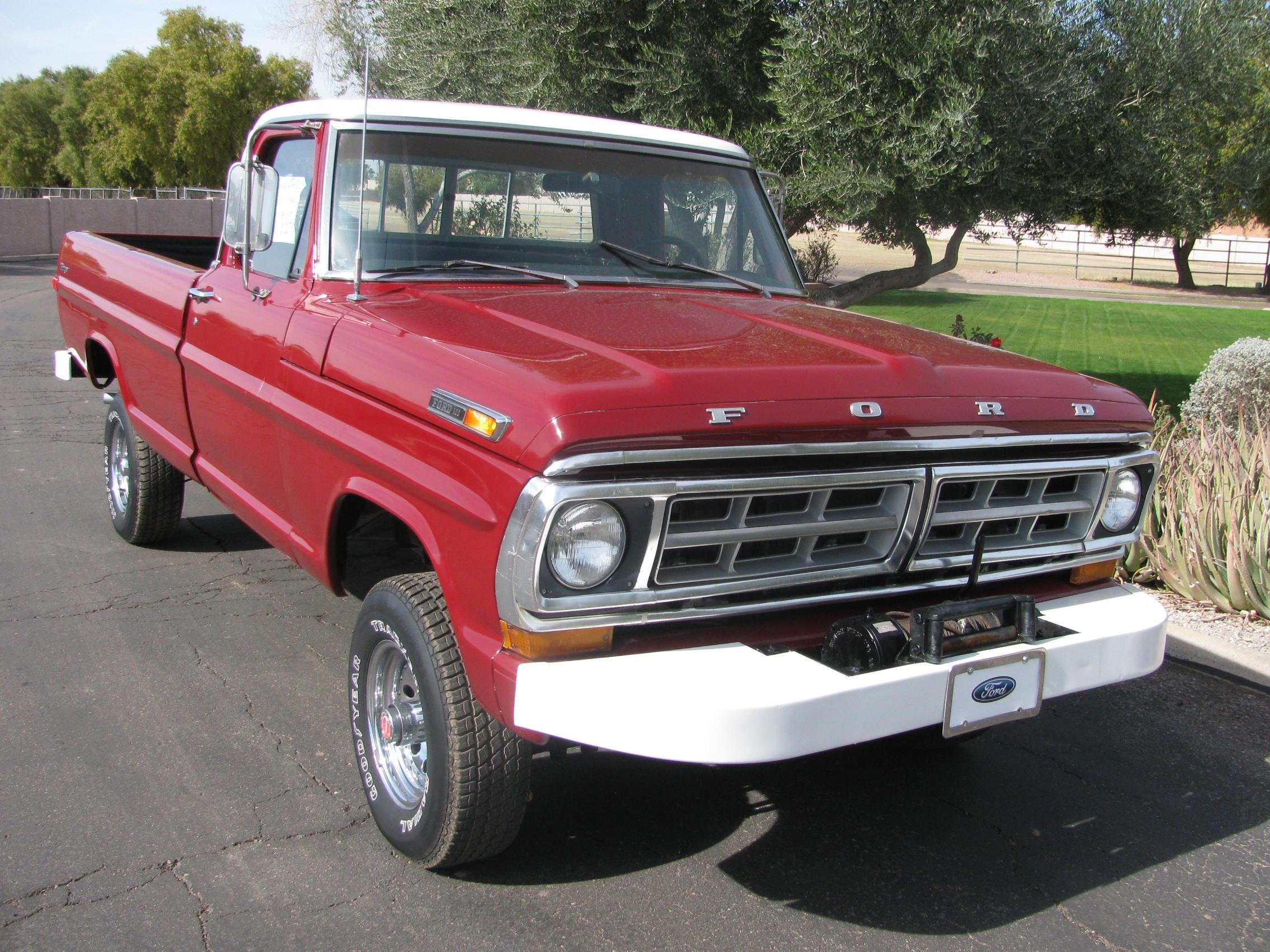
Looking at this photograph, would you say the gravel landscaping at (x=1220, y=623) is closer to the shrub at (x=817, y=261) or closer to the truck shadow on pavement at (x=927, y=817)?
the truck shadow on pavement at (x=927, y=817)

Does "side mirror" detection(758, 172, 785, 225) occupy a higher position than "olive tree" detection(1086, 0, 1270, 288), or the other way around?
"olive tree" detection(1086, 0, 1270, 288)

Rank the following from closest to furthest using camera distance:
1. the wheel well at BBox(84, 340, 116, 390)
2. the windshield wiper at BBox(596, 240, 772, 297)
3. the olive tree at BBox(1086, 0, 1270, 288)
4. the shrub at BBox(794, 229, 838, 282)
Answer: the windshield wiper at BBox(596, 240, 772, 297)
the wheel well at BBox(84, 340, 116, 390)
the olive tree at BBox(1086, 0, 1270, 288)
the shrub at BBox(794, 229, 838, 282)

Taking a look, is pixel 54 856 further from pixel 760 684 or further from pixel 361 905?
pixel 760 684

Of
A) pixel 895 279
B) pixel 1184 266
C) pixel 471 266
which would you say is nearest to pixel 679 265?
pixel 471 266

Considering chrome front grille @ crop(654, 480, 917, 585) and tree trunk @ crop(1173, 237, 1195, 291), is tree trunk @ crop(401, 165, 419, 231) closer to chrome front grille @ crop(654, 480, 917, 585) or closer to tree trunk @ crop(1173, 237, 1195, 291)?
chrome front grille @ crop(654, 480, 917, 585)

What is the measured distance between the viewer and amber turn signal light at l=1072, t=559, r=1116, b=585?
11.5ft

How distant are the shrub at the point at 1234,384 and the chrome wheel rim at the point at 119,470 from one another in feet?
20.2

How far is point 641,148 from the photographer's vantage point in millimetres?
4340

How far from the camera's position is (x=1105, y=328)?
18734mm

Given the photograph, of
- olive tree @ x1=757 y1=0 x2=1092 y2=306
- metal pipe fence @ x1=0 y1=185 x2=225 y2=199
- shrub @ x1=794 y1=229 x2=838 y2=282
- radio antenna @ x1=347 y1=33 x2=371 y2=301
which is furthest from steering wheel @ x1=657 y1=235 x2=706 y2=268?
metal pipe fence @ x1=0 y1=185 x2=225 y2=199

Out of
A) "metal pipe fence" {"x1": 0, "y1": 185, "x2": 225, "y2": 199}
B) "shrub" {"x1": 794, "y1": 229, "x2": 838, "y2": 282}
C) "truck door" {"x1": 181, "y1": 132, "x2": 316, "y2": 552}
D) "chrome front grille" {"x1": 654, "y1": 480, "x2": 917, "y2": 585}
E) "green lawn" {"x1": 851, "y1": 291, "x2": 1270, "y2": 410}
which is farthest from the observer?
"metal pipe fence" {"x1": 0, "y1": 185, "x2": 225, "y2": 199}

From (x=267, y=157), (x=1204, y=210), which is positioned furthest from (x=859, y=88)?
(x=267, y=157)

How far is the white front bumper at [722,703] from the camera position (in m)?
2.45

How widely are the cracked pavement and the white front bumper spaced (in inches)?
26.9
